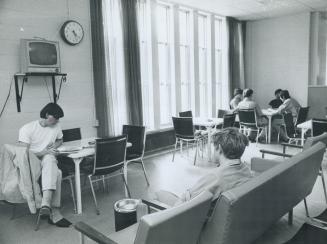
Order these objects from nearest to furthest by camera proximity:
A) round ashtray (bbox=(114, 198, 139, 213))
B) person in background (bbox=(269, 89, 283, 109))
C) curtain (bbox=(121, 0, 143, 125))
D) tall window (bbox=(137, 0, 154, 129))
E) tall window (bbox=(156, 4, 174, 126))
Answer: round ashtray (bbox=(114, 198, 139, 213)) → curtain (bbox=(121, 0, 143, 125)) → tall window (bbox=(137, 0, 154, 129)) → tall window (bbox=(156, 4, 174, 126)) → person in background (bbox=(269, 89, 283, 109))

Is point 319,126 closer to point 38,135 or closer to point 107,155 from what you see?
point 107,155

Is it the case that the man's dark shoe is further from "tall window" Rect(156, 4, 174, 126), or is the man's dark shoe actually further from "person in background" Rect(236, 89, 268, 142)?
"person in background" Rect(236, 89, 268, 142)

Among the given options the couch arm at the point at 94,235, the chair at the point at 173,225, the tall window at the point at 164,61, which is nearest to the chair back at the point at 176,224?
the chair at the point at 173,225

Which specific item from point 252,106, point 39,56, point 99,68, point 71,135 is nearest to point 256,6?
point 252,106

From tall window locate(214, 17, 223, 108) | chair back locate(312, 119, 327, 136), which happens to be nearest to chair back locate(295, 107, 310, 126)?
chair back locate(312, 119, 327, 136)

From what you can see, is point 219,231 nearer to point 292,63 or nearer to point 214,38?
point 214,38

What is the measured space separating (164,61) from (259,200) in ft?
16.2

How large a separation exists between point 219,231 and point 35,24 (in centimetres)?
377

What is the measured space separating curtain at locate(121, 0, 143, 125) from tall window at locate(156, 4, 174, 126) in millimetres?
875

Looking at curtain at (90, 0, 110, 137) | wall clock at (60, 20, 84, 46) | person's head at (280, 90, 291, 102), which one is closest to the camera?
wall clock at (60, 20, 84, 46)

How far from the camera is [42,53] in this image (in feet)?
13.1

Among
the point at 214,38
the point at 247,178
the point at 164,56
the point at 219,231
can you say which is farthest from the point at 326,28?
the point at 219,231

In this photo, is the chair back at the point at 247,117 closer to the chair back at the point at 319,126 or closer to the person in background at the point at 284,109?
the person in background at the point at 284,109

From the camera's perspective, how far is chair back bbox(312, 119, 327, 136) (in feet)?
14.6
